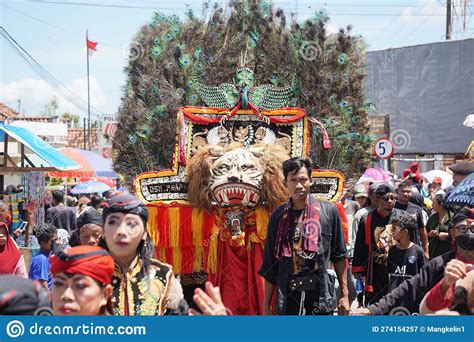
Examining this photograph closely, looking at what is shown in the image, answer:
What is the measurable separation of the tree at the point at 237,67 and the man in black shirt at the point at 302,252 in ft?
6.90

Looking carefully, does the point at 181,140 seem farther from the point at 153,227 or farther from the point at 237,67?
the point at 237,67

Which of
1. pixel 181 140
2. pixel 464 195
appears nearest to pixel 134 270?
pixel 181 140

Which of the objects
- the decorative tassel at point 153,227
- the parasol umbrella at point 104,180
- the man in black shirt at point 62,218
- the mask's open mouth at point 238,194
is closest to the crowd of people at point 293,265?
the decorative tassel at point 153,227

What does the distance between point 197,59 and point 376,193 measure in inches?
83.6

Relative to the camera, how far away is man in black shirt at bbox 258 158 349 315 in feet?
16.4

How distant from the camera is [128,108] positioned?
24.4 feet

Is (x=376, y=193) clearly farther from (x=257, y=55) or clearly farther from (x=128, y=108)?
(x=128, y=108)

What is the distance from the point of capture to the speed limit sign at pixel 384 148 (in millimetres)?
12812

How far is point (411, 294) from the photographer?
13.7ft

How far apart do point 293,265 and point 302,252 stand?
4.3 inches

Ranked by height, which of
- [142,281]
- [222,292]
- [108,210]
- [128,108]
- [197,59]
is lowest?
[222,292]

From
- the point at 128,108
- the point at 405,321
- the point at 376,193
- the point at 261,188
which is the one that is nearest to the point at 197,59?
the point at 128,108

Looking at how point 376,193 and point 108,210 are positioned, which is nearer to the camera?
point 108,210

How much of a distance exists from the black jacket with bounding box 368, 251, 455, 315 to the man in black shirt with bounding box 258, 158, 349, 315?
85 cm
